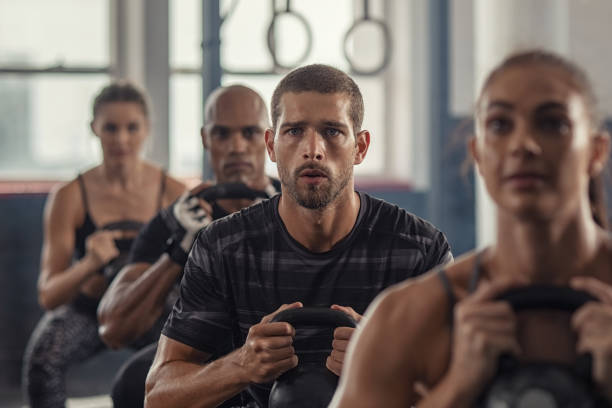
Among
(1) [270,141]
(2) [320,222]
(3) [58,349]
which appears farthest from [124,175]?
(2) [320,222]

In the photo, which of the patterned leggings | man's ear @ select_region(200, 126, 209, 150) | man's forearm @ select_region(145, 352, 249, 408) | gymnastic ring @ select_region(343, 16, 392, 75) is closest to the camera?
man's forearm @ select_region(145, 352, 249, 408)

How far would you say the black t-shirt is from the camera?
2.11 metres

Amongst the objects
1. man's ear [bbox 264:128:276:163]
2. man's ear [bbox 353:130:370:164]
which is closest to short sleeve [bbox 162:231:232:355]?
man's ear [bbox 264:128:276:163]

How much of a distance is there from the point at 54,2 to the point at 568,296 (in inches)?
174

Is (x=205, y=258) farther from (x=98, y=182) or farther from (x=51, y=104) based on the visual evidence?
(x=51, y=104)

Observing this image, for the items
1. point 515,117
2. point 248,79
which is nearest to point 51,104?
point 248,79

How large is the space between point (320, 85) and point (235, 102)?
3.00 ft

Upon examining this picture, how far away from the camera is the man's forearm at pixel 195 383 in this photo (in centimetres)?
199

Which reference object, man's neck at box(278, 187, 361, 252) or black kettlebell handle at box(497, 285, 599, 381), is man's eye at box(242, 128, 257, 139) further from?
black kettlebell handle at box(497, 285, 599, 381)

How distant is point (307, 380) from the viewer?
1.76 meters

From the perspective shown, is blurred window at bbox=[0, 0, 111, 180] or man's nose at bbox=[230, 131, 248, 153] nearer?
man's nose at bbox=[230, 131, 248, 153]

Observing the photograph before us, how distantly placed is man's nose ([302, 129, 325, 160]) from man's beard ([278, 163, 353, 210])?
2 centimetres

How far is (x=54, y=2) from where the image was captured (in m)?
5.09

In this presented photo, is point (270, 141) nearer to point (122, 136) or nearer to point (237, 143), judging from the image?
point (237, 143)
